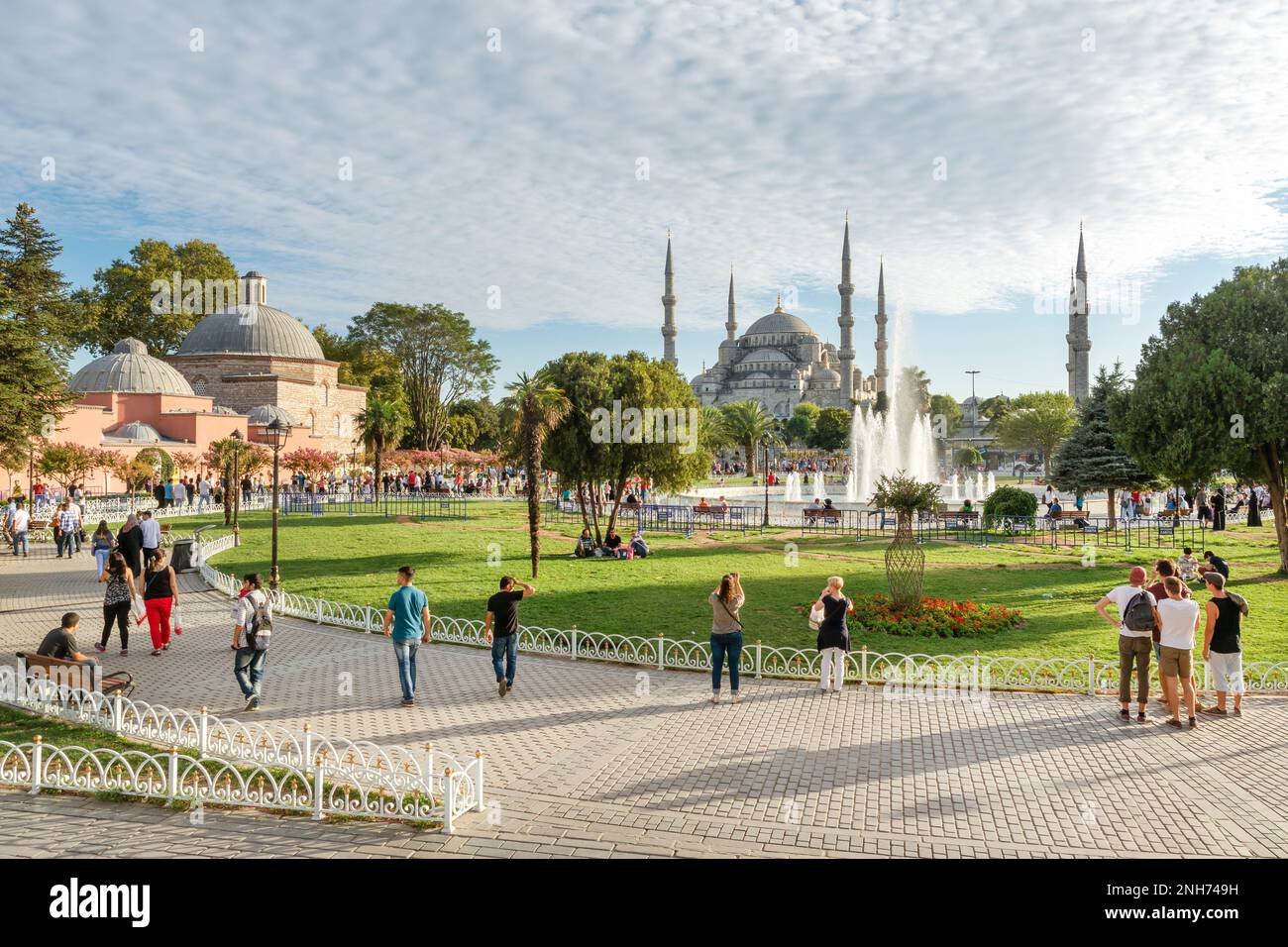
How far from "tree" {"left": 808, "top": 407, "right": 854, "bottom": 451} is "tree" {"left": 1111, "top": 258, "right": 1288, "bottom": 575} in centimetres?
7238

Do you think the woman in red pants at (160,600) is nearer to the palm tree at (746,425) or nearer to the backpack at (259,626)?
the backpack at (259,626)

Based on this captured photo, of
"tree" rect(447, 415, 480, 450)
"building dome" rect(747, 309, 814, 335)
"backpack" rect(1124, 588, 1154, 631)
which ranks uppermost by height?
"building dome" rect(747, 309, 814, 335)

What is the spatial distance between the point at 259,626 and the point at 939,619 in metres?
→ 9.18

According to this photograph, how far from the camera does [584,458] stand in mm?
20578

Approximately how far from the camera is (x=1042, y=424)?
210 ft

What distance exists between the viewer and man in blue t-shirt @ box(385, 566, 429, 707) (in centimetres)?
874

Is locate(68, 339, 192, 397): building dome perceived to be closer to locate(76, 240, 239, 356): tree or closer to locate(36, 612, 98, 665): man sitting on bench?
locate(76, 240, 239, 356): tree

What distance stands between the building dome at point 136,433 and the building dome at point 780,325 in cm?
11258

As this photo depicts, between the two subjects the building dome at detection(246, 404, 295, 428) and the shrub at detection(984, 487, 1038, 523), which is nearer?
the shrub at detection(984, 487, 1038, 523)

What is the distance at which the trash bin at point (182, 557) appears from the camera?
57.1 feet

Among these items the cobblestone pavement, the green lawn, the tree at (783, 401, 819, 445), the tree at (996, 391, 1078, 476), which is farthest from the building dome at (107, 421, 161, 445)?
the tree at (783, 401, 819, 445)

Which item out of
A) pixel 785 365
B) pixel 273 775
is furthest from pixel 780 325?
pixel 273 775
